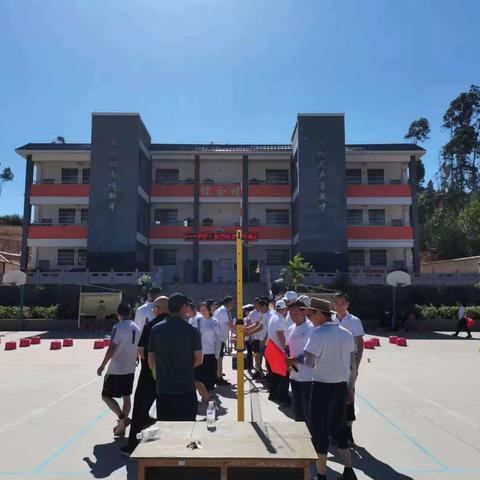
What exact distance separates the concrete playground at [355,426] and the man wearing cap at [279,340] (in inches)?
8.6

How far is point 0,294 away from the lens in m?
29.3

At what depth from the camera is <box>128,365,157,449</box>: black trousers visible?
5.94 m

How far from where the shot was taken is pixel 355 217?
38.4 metres

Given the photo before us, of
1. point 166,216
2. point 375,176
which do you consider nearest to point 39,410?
point 166,216

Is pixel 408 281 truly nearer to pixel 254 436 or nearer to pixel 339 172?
pixel 339 172

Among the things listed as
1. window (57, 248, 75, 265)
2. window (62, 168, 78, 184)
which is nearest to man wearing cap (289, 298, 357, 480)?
window (57, 248, 75, 265)

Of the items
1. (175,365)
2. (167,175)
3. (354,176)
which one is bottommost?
(175,365)

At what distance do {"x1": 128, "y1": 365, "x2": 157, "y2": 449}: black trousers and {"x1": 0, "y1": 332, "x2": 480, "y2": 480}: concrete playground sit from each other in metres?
0.31

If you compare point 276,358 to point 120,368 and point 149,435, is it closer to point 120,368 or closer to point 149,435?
point 120,368

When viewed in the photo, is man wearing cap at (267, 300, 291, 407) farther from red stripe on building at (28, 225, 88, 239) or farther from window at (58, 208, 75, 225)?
window at (58, 208, 75, 225)

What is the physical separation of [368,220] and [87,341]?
24.8 meters

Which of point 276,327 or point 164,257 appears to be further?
point 164,257

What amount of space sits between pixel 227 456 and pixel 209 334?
6206 mm

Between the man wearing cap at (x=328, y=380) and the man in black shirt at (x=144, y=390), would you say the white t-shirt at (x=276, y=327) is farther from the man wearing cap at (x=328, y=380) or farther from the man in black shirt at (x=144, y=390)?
the man wearing cap at (x=328, y=380)
